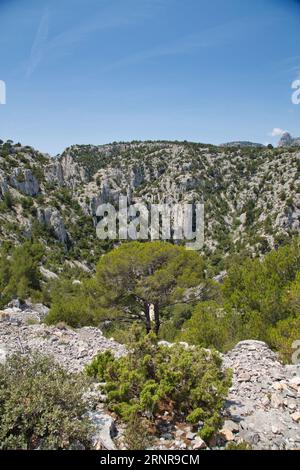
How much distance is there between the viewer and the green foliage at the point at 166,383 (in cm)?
459

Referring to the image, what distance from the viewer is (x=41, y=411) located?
4.22 metres

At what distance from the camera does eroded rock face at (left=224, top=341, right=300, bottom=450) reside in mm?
4547

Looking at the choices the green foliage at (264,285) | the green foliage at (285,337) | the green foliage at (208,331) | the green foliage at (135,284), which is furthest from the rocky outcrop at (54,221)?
the green foliage at (285,337)

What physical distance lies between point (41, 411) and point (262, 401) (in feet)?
11.5

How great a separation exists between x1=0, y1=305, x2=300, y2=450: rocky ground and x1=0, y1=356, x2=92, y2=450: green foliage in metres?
0.37

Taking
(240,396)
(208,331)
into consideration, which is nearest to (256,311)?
(208,331)

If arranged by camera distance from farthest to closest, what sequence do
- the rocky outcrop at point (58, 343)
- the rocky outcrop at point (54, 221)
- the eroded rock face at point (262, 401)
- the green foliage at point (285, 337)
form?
the rocky outcrop at point (54, 221)
the green foliage at point (285, 337)
the rocky outcrop at point (58, 343)
the eroded rock face at point (262, 401)

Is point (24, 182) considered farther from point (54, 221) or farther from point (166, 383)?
point (166, 383)

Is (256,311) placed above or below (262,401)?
below

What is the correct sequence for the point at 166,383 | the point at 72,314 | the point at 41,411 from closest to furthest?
the point at 41,411, the point at 166,383, the point at 72,314

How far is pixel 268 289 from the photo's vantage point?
11.2m

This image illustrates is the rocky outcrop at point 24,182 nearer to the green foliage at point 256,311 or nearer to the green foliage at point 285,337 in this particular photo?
the green foliage at point 256,311
